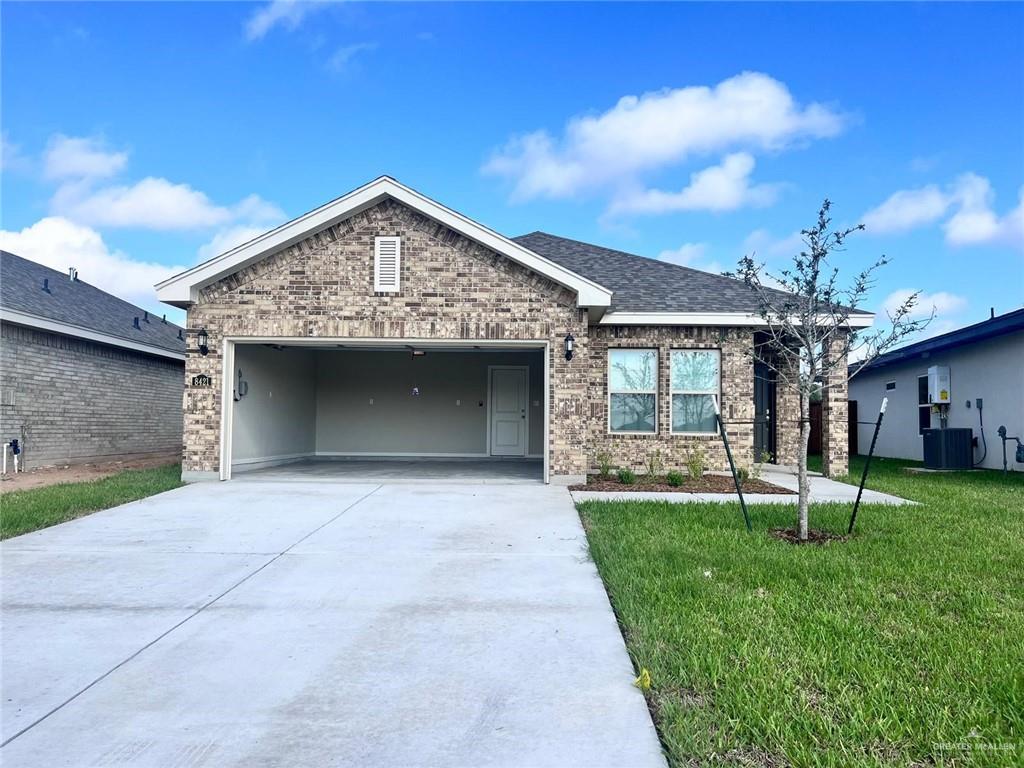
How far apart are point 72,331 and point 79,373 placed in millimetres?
1114

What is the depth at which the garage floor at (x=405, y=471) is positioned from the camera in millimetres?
11273

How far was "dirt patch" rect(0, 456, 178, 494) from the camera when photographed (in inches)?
408

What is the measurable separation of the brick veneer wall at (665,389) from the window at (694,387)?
4.6 inches

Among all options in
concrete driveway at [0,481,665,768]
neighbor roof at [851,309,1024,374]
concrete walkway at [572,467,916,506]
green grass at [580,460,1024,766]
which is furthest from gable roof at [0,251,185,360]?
neighbor roof at [851,309,1024,374]

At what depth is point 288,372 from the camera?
45.7 ft

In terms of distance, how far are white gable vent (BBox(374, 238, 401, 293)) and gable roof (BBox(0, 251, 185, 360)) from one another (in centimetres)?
701

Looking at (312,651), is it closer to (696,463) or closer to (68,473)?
(696,463)

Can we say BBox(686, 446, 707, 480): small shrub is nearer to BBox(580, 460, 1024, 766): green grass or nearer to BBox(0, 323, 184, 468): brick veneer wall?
BBox(580, 460, 1024, 766): green grass

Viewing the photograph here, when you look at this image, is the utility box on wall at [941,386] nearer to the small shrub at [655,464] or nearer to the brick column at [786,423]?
the brick column at [786,423]

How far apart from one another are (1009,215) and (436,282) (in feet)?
68.9

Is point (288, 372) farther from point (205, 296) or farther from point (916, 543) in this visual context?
point (916, 543)

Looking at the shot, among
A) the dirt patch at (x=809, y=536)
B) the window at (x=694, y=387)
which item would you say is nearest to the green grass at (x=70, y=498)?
the dirt patch at (x=809, y=536)

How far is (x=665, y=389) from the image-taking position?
37.9 ft

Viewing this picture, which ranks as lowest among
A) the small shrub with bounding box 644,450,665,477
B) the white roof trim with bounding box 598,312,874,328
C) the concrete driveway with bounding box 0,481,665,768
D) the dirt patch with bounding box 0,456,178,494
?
the concrete driveway with bounding box 0,481,665,768
